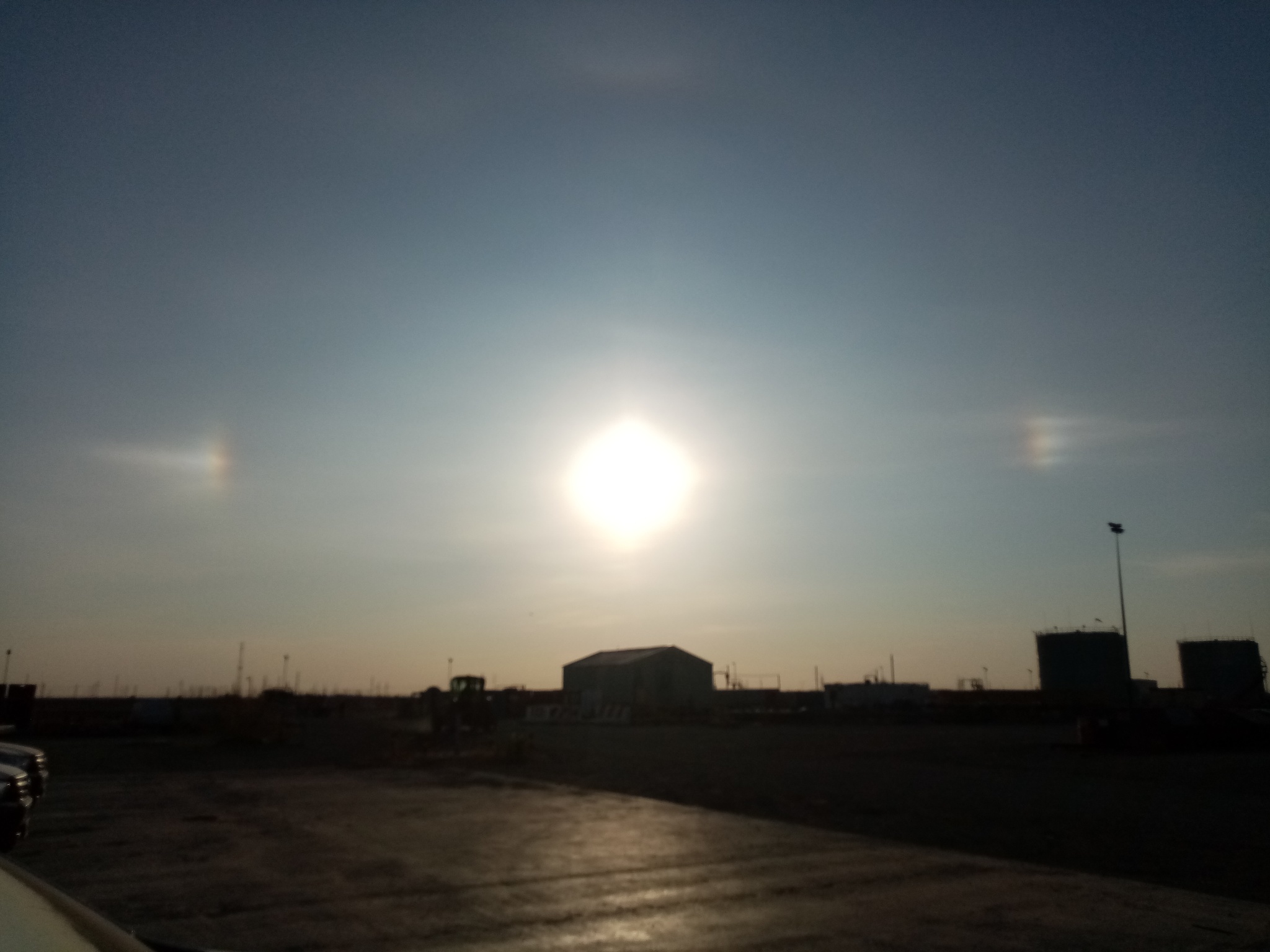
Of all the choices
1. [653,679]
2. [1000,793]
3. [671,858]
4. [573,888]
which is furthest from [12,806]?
[653,679]

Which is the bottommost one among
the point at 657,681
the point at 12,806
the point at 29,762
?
the point at 12,806

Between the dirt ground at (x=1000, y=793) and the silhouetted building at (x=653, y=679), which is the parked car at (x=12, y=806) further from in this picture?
the silhouetted building at (x=653, y=679)

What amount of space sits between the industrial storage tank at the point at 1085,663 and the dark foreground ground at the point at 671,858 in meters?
55.3

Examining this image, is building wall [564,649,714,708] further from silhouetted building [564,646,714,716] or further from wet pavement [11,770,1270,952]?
wet pavement [11,770,1270,952]

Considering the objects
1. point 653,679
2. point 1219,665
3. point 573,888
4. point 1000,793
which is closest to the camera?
point 573,888

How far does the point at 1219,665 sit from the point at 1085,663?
433 inches

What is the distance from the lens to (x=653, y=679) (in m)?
83.9

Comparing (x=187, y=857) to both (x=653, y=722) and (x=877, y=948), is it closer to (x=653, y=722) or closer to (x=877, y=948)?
(x=877, y=948)

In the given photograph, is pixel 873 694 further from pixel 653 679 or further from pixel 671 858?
pixel 671 858

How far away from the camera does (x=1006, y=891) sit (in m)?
9.67

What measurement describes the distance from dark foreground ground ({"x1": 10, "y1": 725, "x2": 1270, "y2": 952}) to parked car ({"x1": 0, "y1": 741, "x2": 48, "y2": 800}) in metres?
1.06

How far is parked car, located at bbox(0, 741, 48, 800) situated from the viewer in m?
10.1

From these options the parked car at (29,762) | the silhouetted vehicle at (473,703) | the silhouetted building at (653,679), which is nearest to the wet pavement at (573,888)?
the parked car at (29,762)

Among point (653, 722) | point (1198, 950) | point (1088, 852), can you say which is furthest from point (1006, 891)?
point (653, 722)
